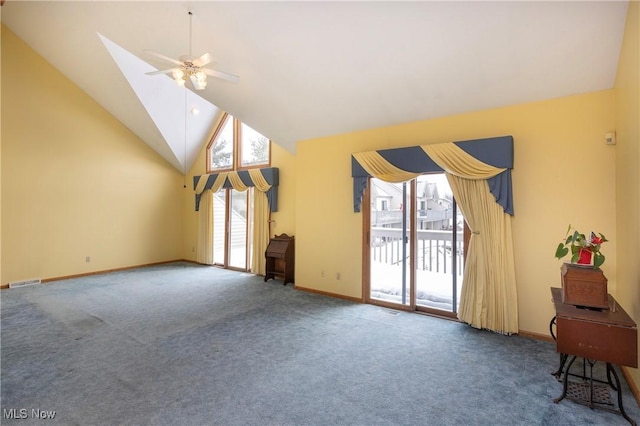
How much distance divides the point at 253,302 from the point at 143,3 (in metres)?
4.09

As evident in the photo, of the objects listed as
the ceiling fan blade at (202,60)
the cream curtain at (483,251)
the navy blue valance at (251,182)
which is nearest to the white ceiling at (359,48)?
the ceiling fan blade at (202,60)

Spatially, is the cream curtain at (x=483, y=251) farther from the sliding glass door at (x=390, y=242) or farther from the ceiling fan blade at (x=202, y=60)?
the ceiling fan blade at (x=202, y=60)

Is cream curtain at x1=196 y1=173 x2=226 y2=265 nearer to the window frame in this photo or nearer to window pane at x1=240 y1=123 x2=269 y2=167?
the window frame

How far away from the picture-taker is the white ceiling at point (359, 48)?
271 centimetres

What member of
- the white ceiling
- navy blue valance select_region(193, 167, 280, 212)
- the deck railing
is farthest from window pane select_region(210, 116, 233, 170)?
the deck railing

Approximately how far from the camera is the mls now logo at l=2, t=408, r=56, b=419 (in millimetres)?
2051

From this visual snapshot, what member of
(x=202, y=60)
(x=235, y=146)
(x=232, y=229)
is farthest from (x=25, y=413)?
(x=235, y=146)

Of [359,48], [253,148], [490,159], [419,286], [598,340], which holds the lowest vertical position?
[419,286]

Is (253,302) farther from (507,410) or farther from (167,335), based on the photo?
(507,410)

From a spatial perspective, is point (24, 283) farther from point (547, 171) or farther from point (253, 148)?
point (547, 171)

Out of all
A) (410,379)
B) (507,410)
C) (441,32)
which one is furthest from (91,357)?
(441,32)

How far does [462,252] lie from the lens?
3889mm

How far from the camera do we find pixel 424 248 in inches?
167

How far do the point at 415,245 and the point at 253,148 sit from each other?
429 centimetres
